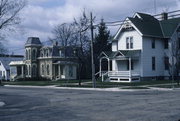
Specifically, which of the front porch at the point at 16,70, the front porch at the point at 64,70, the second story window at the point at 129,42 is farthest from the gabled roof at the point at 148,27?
the front porch at the point at 16,70

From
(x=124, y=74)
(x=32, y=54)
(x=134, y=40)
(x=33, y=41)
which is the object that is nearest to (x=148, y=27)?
(x=134, y=40)

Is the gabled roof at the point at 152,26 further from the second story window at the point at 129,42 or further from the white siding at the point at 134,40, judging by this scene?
the second story window at the point at 129,42

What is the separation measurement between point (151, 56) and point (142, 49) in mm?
2195

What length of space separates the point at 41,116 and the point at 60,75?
53415 mm

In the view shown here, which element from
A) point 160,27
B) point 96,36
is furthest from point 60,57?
point 160,27

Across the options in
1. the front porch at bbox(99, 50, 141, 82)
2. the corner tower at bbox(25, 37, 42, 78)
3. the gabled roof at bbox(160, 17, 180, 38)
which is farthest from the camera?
the corner tower at bbox(25, 37, 42, 78)

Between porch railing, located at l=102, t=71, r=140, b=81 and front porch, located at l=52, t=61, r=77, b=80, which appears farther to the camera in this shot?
front porch, located at l=52, t=61, r=77, b=80

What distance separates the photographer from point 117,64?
51844 millimetres

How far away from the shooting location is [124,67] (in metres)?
51.1

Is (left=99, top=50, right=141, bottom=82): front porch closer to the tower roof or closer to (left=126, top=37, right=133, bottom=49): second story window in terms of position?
(left=126, top=37, right=133, bottom=49): second story window

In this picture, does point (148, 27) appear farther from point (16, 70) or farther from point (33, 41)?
point (16, 70)

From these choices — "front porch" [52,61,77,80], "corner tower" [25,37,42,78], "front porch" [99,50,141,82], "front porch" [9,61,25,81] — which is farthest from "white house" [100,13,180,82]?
"front porch" [9,61,25,81]

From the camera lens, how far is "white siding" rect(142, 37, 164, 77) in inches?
1902

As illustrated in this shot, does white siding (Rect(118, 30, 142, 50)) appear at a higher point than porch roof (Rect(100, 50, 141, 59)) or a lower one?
higher
